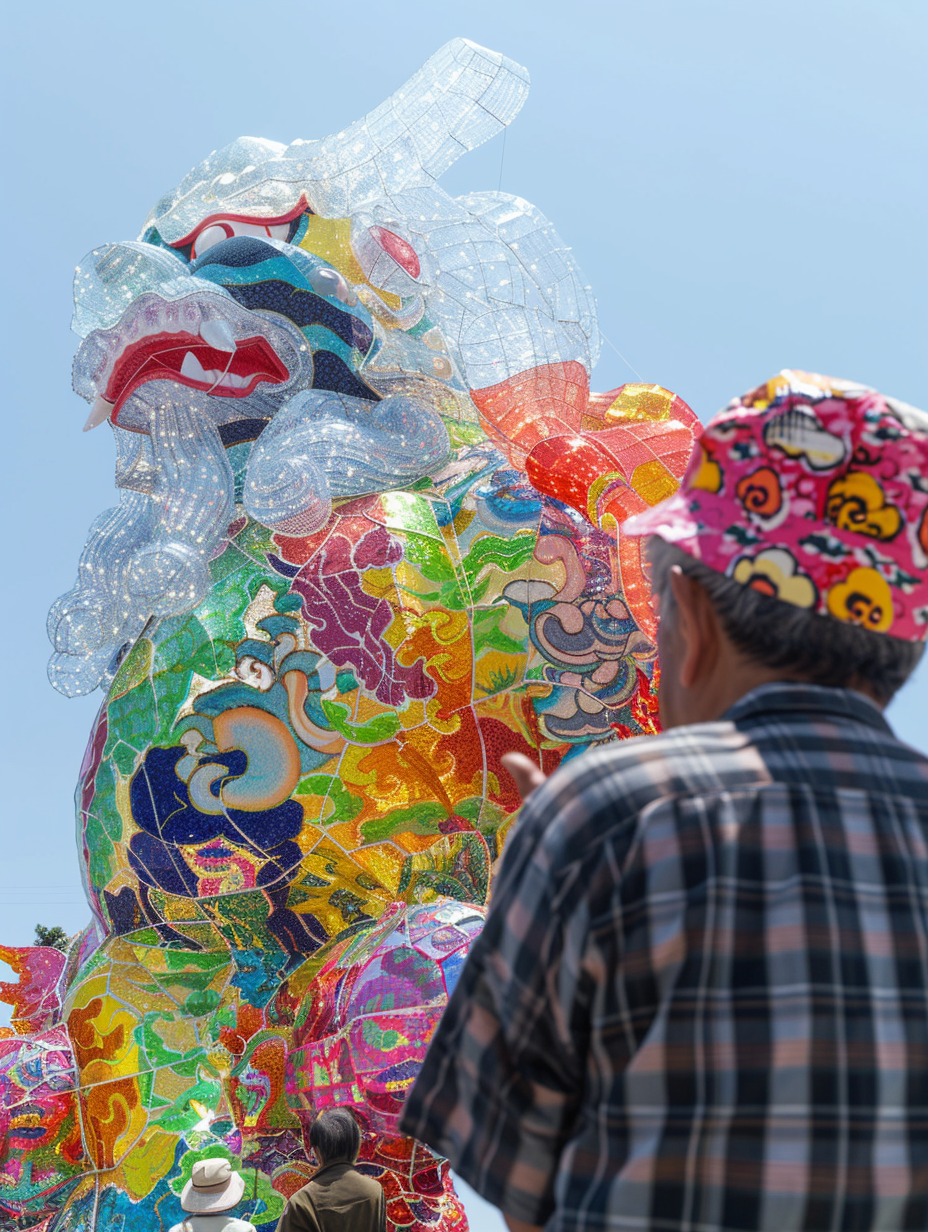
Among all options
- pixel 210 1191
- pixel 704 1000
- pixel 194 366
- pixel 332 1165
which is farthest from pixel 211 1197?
pixel 704 1000

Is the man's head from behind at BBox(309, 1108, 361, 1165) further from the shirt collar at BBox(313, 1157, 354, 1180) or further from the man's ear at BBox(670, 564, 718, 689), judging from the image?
the man's ear at BBox(670, 564, 718, 689)

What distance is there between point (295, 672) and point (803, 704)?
2899 millimetres

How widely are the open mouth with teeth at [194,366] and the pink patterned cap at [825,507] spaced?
3175mm

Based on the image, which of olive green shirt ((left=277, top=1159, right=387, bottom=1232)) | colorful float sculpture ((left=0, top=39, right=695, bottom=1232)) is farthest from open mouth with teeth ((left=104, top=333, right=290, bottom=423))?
olive green shirt ((left=277, top=1159, right=387, bottom=1232))

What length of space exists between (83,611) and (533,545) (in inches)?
60.3

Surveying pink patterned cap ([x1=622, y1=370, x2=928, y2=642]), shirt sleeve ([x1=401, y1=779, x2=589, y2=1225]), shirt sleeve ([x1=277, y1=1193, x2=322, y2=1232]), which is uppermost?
pink patterned cap ([x1=622, y1=370, x2=928, y2=642])

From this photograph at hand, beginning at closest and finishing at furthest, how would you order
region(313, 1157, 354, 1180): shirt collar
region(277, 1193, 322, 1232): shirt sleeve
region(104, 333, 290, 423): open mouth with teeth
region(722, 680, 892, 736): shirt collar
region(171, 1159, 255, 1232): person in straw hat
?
region(722, 680, 892, 736): shirt collar → region(277, 1193, 322, 1232): shirt sleeve → region(313, 1157, 354, 1180): shirt collar → region(171, 1159, 255, 1232): person in straw hat → region(104, 333, 290, 423): open mouth with teeth

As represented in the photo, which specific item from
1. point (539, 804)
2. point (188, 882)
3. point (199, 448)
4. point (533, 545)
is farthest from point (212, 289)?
point (539, 804)

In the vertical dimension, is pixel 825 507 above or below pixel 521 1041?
above

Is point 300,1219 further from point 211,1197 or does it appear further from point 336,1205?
point 211,1197

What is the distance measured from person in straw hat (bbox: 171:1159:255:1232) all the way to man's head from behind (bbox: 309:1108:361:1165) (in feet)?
1.61

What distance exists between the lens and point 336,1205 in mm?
2766

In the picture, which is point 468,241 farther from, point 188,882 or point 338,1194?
point 338,1194

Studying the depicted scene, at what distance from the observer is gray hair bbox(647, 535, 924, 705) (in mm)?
959
